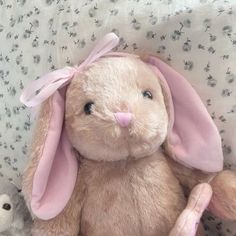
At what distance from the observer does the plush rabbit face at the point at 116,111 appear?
76 cm

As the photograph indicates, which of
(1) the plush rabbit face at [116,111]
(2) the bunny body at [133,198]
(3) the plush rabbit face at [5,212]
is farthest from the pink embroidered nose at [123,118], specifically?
(3) the plush rabbit face at [5,212]

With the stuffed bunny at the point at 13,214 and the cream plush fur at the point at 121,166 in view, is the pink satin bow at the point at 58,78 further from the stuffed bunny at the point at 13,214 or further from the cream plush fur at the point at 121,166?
the stuffed bunny at the point at 13,214

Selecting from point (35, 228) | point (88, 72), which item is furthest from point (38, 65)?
point (35, 228)

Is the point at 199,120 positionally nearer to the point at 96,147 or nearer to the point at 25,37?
the point at 96,147

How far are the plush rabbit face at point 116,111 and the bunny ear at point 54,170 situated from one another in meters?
0.02

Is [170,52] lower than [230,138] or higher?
higher

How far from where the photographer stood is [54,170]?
84 centimetres

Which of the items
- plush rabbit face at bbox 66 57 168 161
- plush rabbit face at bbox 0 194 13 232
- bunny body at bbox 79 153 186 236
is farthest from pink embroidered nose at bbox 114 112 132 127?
plush rabbit face at bbox 0 194 13 232

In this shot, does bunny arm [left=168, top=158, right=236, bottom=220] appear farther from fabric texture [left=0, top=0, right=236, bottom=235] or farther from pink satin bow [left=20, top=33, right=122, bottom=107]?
pink satin bow [left=20, top=33, right=122, bottom=107]

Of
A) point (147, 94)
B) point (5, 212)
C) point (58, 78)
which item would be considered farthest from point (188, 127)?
point (5, 212)

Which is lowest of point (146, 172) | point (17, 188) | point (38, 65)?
point (17, 188)

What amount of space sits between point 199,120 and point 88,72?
209mm

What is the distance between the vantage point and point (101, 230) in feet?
2.73

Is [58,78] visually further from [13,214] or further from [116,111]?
[13,214]
